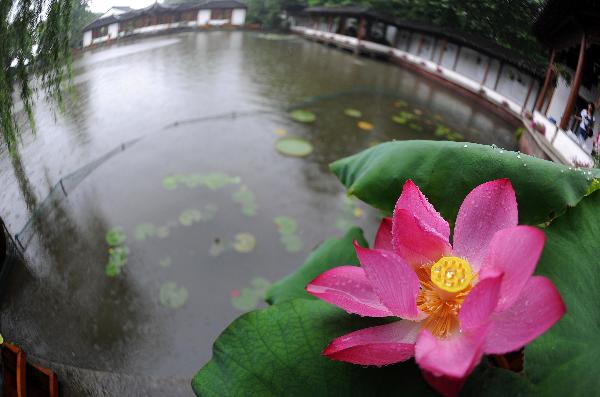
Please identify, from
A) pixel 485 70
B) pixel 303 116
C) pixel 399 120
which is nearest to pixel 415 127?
pixel 399 120

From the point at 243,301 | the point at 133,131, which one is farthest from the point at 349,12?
the point at 243,301

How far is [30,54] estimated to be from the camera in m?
1.01

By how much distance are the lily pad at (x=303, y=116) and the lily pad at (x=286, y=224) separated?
228cm

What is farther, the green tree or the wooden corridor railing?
the wooden corridor railing

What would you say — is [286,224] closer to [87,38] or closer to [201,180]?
[201,180]

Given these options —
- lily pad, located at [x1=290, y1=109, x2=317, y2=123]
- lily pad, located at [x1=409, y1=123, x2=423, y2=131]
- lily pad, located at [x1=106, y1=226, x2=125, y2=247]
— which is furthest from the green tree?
lily pad, located at [x1=290, y1=109, x2=317, y2=123]

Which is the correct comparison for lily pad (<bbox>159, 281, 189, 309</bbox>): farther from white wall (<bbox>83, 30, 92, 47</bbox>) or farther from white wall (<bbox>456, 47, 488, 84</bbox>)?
white wall (<bbox>456, 47, 488, 84</bbox>)

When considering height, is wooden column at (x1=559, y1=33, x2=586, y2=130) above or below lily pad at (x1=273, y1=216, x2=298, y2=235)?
above

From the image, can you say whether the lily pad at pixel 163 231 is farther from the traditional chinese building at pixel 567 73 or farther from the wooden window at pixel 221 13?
the traditional chinese building at pixel 567 73

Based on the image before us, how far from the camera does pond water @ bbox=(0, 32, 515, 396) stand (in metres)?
1.64

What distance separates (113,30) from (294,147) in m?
3.20

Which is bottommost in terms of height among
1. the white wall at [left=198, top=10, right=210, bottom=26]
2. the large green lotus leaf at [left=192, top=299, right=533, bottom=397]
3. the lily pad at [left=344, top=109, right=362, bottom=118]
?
the lily pad at [left=344, top=109, right=362, bottom=118]

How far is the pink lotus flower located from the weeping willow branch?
3.31 ft

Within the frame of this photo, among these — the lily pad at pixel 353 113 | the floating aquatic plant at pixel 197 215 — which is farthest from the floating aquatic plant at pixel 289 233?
the lily pad at pixel 353 113
